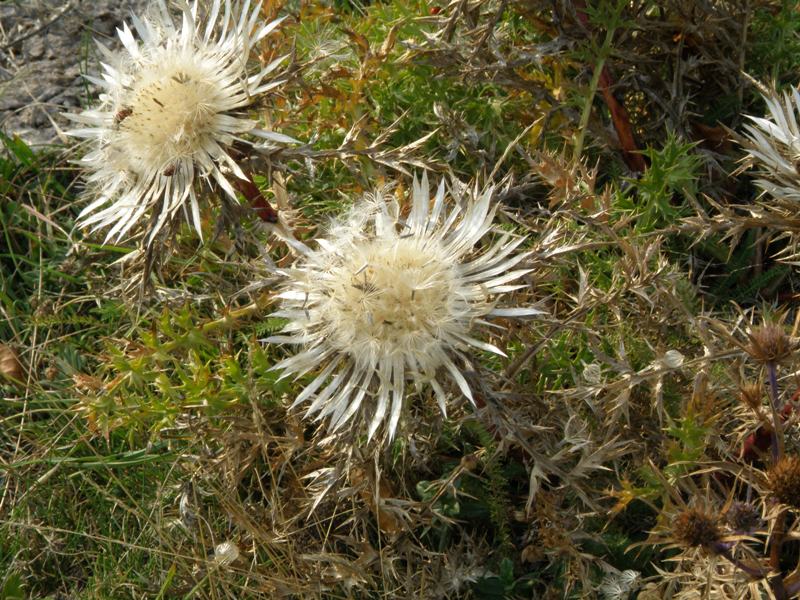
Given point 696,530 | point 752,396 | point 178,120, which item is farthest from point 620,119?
point 696,530

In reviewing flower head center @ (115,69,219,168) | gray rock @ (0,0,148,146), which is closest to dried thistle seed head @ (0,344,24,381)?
gray rock @ (0,0,148,146)

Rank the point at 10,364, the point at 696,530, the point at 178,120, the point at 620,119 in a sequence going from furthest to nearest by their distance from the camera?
the point at 10,364 < the point at 620,119 < the point at 178,120 < the point at 696,530

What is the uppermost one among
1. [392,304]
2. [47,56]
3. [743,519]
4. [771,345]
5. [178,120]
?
[47,56]

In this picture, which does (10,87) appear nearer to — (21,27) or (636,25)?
(21,27)

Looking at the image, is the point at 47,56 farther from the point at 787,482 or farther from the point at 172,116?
the point at 787,482

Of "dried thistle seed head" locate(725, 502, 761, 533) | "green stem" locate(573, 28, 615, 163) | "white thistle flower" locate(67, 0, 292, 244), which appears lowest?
"dried thistle seed head" locate(725, 502, 761, 533)

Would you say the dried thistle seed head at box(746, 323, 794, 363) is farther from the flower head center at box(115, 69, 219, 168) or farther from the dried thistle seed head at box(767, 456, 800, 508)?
the flower head center at box(115, 69, 219, 168)

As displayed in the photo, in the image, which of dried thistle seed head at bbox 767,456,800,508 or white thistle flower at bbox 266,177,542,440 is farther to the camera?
white thistle flower at bbox 266,177,542,440

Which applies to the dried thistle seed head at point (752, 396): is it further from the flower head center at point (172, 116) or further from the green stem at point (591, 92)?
the flower head center at point (172, 116)
